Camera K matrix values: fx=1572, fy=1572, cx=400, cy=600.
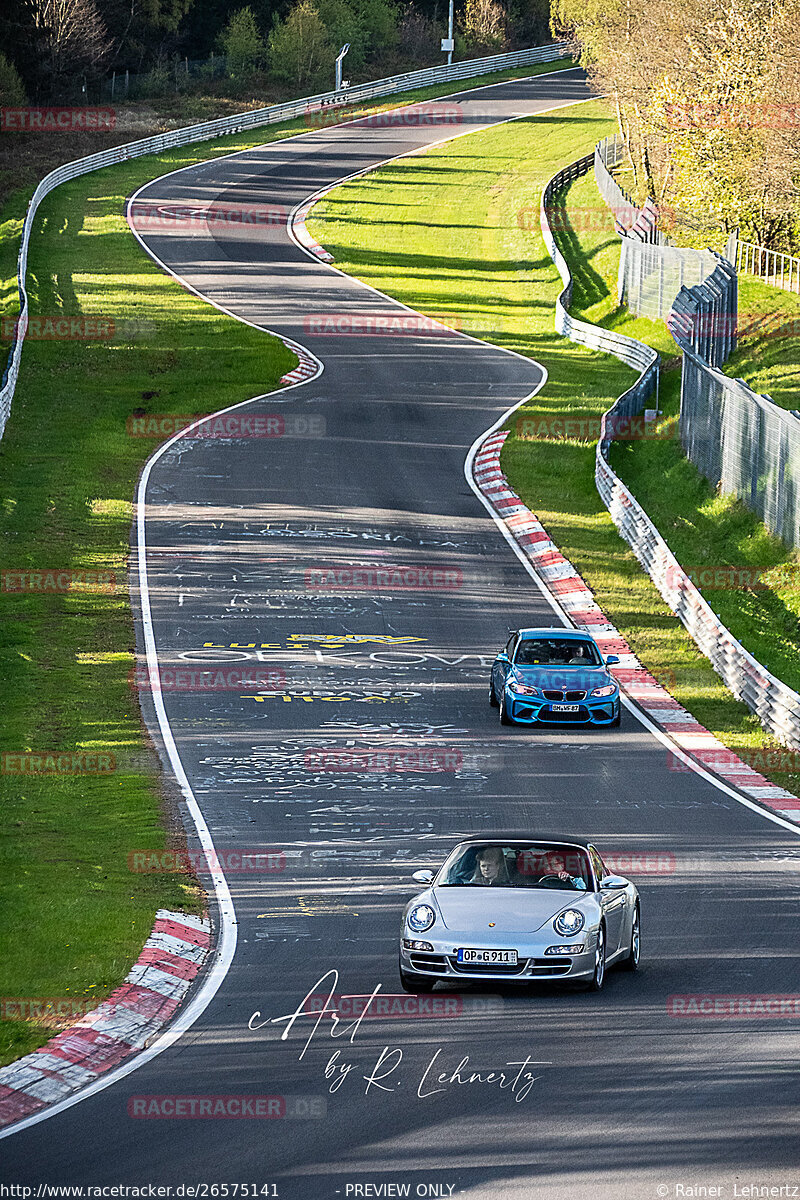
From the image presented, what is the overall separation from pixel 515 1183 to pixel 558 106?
95114 millimetres

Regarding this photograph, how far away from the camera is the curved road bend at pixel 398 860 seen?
28.2 feet

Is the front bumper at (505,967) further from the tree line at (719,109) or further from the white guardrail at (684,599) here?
the tree line at (719,109)

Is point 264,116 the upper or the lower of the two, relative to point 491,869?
upper

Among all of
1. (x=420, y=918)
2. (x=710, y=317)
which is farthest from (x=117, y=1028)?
(x=710, y=317)

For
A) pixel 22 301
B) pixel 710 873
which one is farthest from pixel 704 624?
pixel 22 301

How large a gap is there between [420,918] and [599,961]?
1364 mm

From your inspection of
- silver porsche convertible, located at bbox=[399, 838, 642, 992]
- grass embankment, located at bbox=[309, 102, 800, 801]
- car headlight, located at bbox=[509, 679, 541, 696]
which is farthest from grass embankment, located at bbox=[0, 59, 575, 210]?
silver porsche convertible, located at bbox=[399, 838, 642, 992]

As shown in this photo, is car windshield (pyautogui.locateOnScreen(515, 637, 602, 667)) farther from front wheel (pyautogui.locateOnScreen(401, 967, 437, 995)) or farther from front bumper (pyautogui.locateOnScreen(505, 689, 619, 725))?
front wheel (pyautogui.locateOnScreen(401, 967, 437, 995))

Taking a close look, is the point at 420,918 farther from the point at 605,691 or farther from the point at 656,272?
the point at 656,272

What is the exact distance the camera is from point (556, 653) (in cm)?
2255

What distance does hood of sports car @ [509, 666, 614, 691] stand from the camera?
71.9ft

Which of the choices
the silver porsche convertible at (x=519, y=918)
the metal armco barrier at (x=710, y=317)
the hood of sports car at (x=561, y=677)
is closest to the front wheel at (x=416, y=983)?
the silver porsche convertible at (x=519, y=918)

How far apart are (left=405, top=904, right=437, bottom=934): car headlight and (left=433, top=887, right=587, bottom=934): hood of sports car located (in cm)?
9

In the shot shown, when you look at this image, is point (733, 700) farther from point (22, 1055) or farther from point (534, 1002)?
point (22, 1055)
